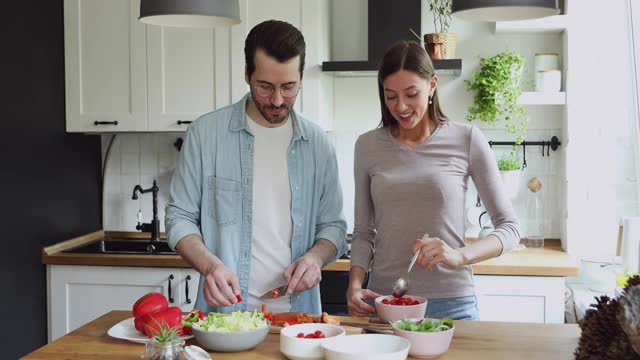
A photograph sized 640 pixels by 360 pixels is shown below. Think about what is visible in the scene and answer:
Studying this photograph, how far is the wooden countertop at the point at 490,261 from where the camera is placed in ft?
11.5

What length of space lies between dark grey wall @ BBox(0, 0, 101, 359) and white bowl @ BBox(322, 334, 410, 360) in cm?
246

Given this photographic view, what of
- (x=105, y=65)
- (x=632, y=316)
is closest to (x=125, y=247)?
(x=105, y=65)

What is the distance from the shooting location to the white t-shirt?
2521mm

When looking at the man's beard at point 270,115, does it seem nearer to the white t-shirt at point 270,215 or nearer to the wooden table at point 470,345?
the white t-shirt at point 270,215

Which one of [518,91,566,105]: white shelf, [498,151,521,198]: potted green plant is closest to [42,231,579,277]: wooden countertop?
[498,151,521,198]: potted green plant

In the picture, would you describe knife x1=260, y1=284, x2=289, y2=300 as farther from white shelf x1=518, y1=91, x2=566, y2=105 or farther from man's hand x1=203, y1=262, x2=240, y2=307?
white shelf x1=518, y1=91, x2=566, y2=105

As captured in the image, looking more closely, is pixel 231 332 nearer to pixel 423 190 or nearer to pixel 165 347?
pixel 165 347

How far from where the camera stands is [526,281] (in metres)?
3.54

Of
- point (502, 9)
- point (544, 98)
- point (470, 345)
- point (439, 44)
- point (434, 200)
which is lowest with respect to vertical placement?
point (470, 345)

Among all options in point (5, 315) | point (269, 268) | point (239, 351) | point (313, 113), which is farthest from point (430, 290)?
point (5, 315)

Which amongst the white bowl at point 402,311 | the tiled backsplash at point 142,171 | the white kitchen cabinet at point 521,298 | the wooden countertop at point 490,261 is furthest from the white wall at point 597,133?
the white bowl at point 402,311

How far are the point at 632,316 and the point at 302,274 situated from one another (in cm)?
118

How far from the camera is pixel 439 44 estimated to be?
3861 mm

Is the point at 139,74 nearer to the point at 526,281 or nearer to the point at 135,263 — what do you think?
the point at 135,263
